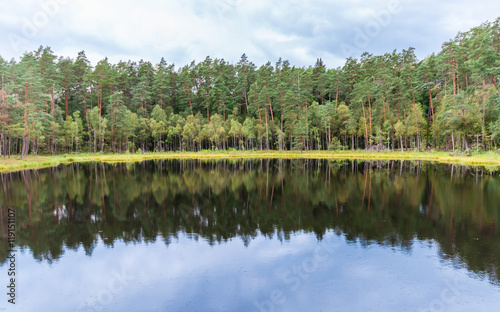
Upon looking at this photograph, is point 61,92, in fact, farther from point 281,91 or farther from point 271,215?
point 271,215

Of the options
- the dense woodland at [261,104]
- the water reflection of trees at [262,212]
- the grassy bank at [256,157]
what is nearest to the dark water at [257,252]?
the water reflection of trees at [262,212]

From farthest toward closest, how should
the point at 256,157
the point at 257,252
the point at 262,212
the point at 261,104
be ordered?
1. the point at 261,104
2. the point at 256,157
3. the point at 262,212
4. the point at 257,252

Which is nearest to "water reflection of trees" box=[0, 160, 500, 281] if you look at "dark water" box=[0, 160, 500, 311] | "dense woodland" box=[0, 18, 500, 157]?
"dark water" box=[0, 160, 500, 311]

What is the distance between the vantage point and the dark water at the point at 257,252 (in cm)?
917

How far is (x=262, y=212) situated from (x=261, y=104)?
218ft

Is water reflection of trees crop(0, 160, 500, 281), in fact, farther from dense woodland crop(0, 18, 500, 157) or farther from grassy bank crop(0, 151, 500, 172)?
dense woodland crop(0, 18, 500, 157)

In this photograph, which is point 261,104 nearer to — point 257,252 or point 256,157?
point 256,157

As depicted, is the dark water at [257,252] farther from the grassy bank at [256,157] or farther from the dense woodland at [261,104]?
the dense woodland at [261,104]

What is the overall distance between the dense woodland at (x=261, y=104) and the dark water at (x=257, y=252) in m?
38.5

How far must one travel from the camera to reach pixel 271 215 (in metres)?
18.6

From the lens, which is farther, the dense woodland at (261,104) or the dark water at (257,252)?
the dense woodland at (261,104)

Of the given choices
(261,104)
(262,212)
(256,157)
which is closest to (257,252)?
(262,212)

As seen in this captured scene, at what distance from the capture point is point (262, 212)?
757 inches

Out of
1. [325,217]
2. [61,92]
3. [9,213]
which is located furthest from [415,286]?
[61,92]
